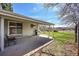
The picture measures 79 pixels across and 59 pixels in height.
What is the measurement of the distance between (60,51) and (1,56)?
2163 mm

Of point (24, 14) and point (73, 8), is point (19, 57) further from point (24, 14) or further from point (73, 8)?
point (73, 8)

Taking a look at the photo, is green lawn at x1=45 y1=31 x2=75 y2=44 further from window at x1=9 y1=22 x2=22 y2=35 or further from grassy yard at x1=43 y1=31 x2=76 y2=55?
window at x1=9 y1=22 x2=22 y2=35

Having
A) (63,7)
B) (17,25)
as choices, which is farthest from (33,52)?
(17,25)

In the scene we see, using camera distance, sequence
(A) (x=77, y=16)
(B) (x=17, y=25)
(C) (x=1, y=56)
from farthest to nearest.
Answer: (B) (x=17, y=25) → (A) (x=77, y=16) → (C) (x=1, y=56)

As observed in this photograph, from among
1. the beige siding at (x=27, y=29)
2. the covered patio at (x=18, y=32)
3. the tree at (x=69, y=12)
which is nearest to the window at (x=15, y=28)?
the covered patio at (x=18, y=32)

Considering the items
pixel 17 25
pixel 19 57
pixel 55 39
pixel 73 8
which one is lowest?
pixel 19 57

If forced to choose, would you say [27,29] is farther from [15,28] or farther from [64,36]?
[64,36]

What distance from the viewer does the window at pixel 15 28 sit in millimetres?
8562

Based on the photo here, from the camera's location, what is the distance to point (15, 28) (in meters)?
9.07

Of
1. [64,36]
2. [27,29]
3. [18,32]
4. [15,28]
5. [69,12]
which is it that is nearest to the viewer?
[64,36]

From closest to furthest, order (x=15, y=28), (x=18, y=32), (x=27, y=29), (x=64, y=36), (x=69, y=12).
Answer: (x=64, y=36) < (x=69, y=12) < (x=15, y=28) < (x=18, y=32) < (x=27, y=29)

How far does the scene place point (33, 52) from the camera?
6520mm

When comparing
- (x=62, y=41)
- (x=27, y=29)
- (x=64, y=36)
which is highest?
(x=27, y=29)

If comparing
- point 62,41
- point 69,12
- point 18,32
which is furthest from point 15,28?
point 69,12
